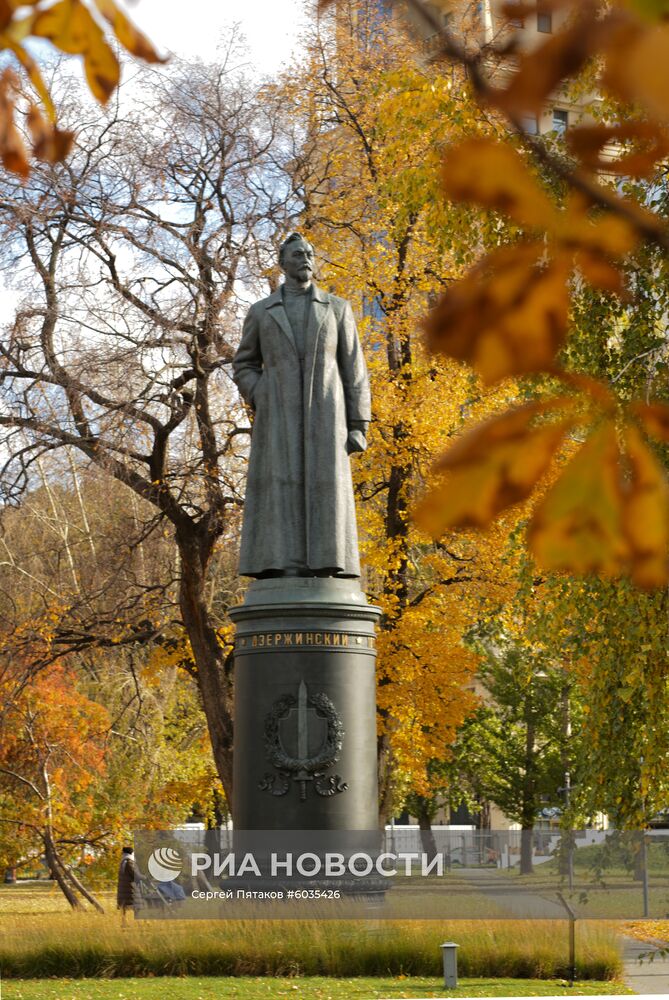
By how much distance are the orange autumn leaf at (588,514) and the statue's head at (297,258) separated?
9398 millimetres

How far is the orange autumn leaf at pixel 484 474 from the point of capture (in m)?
1.57

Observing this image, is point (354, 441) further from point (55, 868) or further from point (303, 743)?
point (55, 868)

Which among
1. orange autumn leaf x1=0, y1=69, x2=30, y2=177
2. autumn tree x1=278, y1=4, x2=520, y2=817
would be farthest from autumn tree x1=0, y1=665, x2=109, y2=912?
orange autumn leaf x1=0, y1=69, x2=30, y2=177

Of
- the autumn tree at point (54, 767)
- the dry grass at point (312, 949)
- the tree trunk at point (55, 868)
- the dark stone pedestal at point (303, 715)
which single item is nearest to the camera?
the dark stone pedestal at point (303, 715)

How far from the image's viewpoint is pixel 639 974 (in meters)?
10.7

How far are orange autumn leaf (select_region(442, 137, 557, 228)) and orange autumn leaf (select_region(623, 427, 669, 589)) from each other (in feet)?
1.01

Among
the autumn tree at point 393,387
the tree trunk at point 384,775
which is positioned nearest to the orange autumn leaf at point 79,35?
the autumn tree at point 393,387

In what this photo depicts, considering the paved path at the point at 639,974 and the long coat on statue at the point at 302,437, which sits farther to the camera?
the long coat on statue at the point at 302,437

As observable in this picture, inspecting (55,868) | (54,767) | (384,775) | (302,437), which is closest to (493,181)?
(302,437)

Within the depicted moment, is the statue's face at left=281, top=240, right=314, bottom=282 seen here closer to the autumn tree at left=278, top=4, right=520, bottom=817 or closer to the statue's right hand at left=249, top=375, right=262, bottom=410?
the statue's right hand at left=249, top=375, right=262, bottom=410

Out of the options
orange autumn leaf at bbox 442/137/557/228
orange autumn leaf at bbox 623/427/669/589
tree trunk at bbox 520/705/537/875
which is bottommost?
orange autumn leaf at bbox 623/427/669/589

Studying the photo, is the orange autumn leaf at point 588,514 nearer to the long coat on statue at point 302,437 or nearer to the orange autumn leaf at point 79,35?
the orange autumn leaf at point 79,35

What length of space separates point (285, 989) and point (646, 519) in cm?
854

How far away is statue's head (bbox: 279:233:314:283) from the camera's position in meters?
10.8
